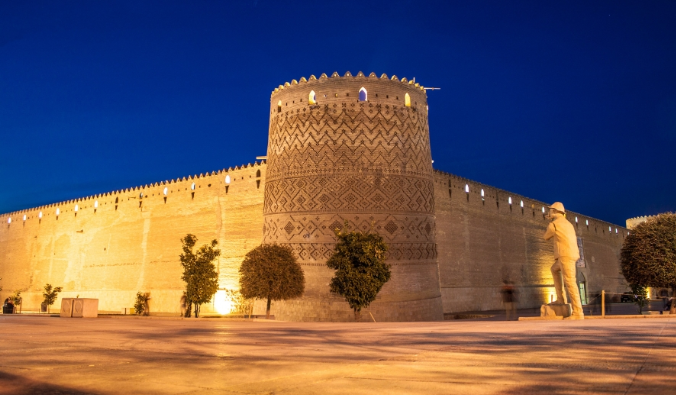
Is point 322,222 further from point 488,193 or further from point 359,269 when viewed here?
point 488,193

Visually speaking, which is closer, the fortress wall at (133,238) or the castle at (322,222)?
the castle at (322,222)

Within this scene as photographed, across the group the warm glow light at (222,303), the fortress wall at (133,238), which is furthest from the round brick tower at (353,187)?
the warm glow light at (222,303)

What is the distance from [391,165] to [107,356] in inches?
476

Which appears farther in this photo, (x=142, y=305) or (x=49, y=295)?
(x=49, y=295)

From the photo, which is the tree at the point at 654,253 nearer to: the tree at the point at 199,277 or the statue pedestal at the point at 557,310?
the statue pedestal at the point at 557,310

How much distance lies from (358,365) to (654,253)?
50.0ft

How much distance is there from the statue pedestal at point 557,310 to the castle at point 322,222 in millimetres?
5371

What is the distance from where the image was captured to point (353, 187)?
599 inches

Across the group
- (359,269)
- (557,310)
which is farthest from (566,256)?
(359,269)

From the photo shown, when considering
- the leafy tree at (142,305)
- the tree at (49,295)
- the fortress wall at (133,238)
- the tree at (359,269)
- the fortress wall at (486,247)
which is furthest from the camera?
the tree at (49,295)

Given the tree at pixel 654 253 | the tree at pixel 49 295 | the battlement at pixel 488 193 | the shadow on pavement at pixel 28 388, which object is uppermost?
the battlement at pixel 488 193

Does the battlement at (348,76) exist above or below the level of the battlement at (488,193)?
above

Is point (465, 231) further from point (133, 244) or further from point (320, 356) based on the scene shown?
point (320, 356)

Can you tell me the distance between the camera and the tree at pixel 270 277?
14.0m
